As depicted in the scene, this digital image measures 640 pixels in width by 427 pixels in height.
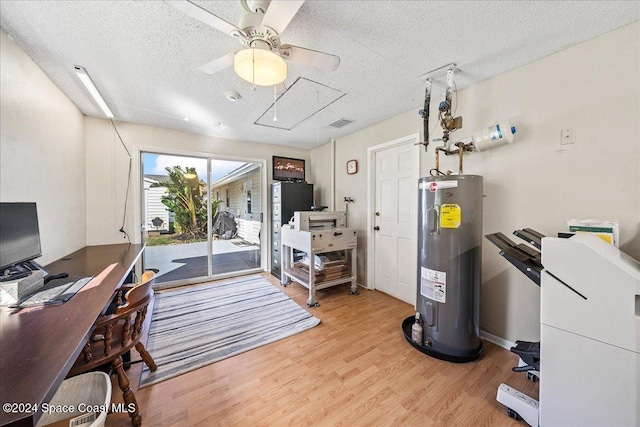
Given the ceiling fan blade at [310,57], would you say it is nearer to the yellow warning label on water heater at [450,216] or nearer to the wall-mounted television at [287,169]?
the yellow warning label on water heater at [450,216]

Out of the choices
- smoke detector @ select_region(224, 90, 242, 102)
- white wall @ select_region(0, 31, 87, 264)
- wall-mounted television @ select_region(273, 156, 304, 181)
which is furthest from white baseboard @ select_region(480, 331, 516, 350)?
white wall @ select_region(0, 31, 87, 264)

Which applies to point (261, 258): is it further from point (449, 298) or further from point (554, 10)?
point (554, 10)

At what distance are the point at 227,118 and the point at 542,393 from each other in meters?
3.78

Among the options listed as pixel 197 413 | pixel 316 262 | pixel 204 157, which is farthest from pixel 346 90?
pixel 197 413

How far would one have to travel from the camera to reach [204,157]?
371 centimetres

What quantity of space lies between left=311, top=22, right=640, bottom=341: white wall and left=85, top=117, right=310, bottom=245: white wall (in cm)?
380

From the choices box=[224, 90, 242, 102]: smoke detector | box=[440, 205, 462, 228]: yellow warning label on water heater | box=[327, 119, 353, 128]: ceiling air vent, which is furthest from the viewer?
box=[327, 119, 353, 128]: ceiling air vent

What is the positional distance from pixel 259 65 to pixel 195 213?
3.17 meters

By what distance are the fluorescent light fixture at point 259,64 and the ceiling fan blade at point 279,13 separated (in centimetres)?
12

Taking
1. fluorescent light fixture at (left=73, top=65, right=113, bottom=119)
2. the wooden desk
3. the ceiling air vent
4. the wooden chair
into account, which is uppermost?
the ceiling air vent

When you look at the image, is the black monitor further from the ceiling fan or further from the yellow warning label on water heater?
the yellow warning label on water heater

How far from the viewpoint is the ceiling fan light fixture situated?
1240 mm

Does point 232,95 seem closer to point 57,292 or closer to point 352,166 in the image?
point 352,166

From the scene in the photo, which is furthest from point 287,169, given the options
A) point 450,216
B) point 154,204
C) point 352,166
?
point 450,216
